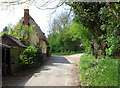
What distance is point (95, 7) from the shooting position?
29.6ft

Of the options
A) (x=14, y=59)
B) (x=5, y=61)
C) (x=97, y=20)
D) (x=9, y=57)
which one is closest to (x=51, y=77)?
(x=5, y=61)

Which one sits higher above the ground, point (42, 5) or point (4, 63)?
point (42, 5)

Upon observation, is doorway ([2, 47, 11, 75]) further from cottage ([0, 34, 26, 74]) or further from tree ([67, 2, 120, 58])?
tree ([67, 2, 120, 58])

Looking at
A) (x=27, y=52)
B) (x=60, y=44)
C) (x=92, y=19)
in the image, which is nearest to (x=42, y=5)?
(x=92, y=19)

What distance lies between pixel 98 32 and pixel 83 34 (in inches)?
94.3

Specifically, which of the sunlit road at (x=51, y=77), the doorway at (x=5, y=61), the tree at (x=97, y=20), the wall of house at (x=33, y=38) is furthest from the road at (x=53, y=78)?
the wall of house at (x=33, y=38)

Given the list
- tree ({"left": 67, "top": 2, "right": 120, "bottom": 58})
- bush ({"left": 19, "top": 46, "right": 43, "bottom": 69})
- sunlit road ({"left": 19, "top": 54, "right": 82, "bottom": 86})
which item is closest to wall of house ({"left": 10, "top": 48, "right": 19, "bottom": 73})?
bush ({"left": 19, "top": 46, "right": 43, "bottom": 69})

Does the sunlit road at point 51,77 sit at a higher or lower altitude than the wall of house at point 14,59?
lower

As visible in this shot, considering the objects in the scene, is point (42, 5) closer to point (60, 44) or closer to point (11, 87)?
point (11, 87)

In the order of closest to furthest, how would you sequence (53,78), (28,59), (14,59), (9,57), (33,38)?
(53,78) → (9,57) → (14,59) → (28,59) → (33,38)

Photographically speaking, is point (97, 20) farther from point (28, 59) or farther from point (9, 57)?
point (9, 57)

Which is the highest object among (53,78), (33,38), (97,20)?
(97,20)

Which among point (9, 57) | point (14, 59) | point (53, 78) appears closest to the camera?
point (53, 78)

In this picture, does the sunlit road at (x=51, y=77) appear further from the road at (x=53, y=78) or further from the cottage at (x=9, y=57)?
the cottage at (x=9, y=57)
